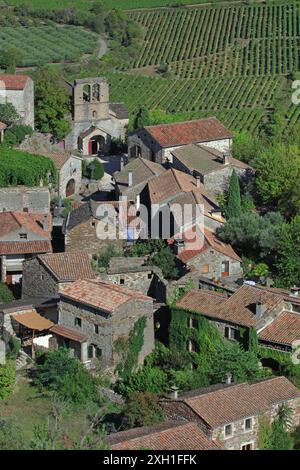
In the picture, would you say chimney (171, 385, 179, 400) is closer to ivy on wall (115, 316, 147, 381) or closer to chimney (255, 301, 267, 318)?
ivy on wall (115, 316, 147, 381)

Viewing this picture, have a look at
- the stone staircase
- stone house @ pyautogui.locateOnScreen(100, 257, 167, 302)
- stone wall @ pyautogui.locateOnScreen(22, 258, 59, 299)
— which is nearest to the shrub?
the stone staircase

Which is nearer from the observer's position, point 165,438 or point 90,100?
point 165,438

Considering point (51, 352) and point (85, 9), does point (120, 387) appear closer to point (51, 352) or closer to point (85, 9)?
A: point (51, 352)

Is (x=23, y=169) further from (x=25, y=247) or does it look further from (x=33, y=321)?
(x=33, y=321)

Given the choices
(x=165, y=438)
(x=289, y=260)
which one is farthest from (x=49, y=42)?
(x=165, y=438)

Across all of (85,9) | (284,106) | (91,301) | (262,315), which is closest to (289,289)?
(262,315)
